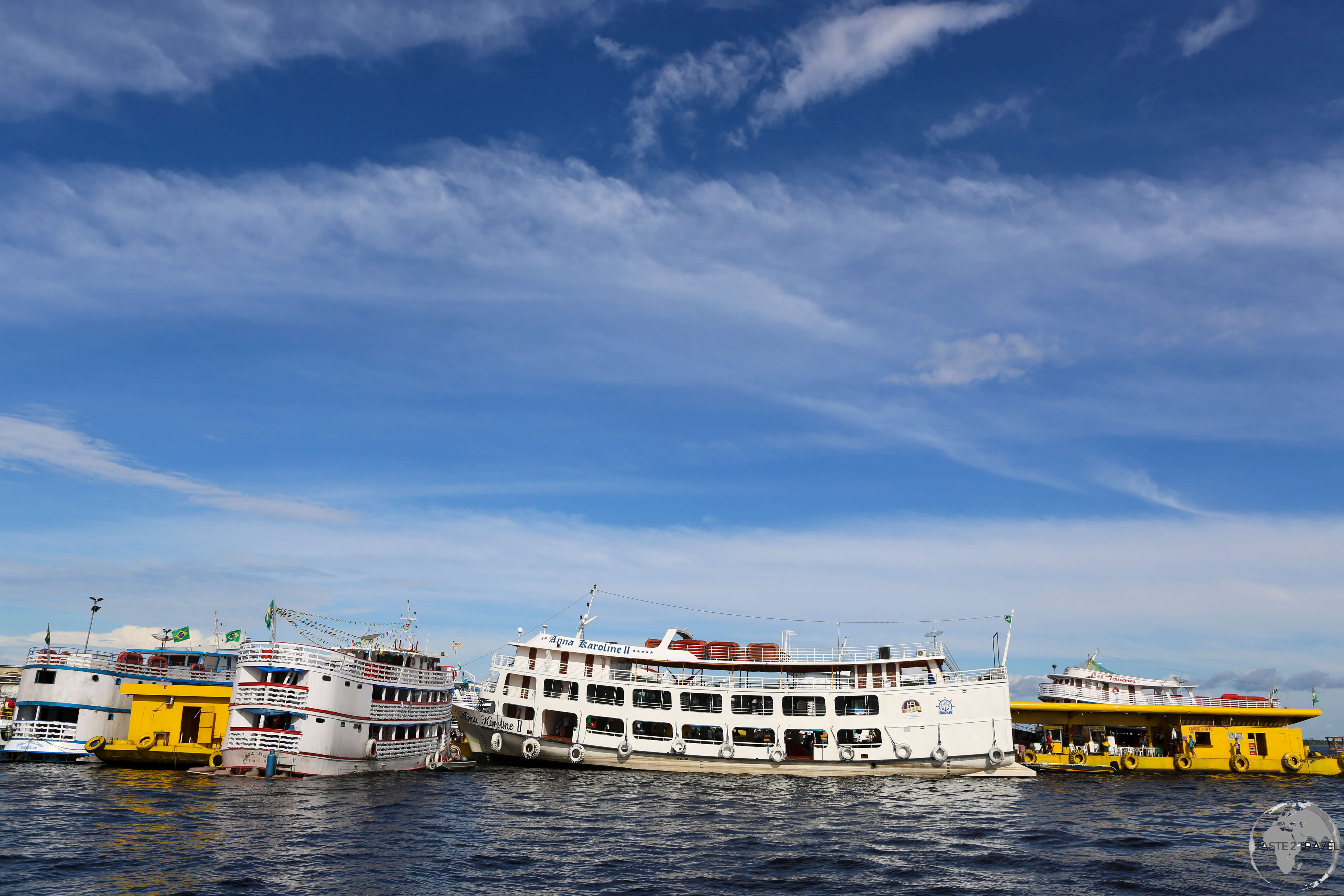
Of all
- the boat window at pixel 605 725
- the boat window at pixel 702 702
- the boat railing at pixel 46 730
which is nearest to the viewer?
the boat railing at pixel 46 730

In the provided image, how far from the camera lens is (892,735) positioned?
4494cm

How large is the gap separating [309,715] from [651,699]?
18.7 m

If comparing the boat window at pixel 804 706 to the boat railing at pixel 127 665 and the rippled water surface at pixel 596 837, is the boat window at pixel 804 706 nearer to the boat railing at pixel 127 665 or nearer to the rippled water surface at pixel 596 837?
the rippled water surface at pixel 596 837

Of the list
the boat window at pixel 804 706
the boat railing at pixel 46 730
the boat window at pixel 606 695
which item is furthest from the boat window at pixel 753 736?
the boat railing at pixel 46 730

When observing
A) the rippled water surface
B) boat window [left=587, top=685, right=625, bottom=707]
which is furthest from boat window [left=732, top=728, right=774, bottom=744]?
boat window [left=587, top=685, right=625, bottom=707]

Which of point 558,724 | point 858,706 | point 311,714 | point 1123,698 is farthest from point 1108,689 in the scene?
point 311,714

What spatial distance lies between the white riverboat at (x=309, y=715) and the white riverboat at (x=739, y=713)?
8.02 meters

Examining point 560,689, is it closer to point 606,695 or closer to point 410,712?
point 606,695

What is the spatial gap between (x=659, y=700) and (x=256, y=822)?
976 inches

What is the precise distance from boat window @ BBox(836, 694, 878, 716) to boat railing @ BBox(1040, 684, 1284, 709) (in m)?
21.6

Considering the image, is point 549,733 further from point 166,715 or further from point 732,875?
point 732,875

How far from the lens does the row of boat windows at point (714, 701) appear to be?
153 feet

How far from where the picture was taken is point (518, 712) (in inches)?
1884

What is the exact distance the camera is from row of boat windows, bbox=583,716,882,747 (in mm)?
45812
